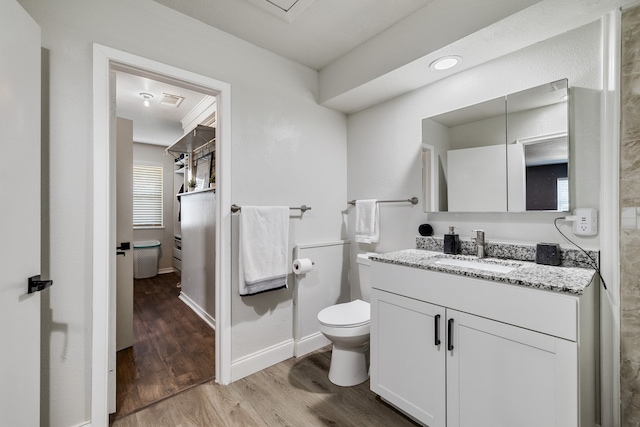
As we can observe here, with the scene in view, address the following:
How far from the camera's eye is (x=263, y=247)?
6.89 ft

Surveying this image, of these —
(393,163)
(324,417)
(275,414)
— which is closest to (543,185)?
(393,163)

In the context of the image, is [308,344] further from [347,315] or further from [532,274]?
[532,274]

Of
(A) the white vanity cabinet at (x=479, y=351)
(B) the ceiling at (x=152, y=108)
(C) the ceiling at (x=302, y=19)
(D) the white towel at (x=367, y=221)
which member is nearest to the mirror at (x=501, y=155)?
(D) the white towel at (x=367, y=221)

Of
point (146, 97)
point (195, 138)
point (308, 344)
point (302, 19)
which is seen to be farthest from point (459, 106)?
point (146, 97)

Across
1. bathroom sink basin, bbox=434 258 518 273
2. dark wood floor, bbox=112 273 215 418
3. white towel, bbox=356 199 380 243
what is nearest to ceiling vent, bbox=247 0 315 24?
white towel, bbox=356 199 380 243

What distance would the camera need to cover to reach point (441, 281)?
1.42m

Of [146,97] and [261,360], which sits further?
[146,97]

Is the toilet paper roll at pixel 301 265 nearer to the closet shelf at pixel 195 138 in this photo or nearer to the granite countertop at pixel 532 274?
the granite countertop at pixel 532 274

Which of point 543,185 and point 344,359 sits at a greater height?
point 543,185

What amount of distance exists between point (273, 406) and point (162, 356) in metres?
1.22

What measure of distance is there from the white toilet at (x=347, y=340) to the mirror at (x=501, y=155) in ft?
3.15

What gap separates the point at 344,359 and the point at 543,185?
1.65m
